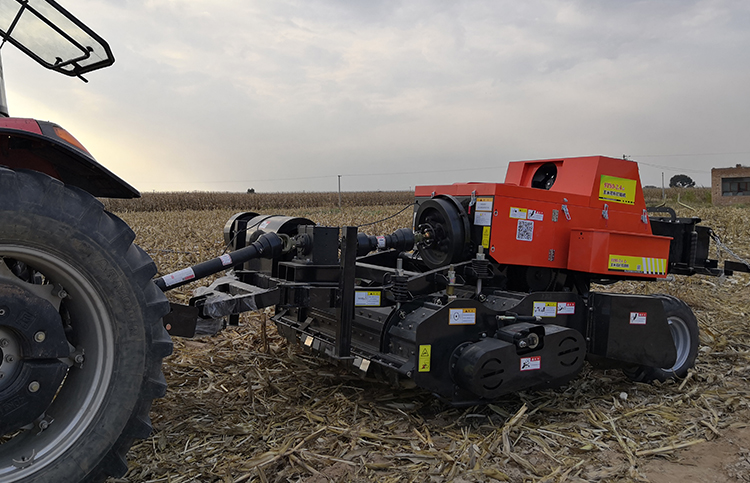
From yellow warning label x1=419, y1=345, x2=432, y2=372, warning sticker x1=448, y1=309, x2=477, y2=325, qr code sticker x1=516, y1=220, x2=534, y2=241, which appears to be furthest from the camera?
qr code sticker x1=516, y1=220, x2=534, y2=241

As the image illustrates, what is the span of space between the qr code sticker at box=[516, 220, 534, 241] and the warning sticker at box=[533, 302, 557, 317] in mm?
556

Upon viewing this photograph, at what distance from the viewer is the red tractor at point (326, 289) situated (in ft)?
8.11

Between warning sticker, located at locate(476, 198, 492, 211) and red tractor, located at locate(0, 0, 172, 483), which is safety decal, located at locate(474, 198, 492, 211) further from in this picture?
red tractor, located at locate(0, 0, 172, 483)

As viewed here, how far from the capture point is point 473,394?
14.0ft

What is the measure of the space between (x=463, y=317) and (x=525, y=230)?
1.03 metres

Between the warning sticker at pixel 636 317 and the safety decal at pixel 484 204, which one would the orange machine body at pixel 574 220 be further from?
the warning sticker at pixel 636 317

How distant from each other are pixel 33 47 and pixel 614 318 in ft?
Answer: 16.0

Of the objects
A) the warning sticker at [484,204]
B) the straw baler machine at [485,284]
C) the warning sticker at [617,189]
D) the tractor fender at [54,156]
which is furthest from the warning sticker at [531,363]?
the tractor fender at [54,156]

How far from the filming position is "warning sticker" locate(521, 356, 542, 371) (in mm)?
4246

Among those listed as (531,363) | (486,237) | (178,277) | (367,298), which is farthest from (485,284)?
(178,277)

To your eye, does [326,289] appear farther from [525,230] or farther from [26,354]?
[26,354]

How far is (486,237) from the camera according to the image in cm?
467

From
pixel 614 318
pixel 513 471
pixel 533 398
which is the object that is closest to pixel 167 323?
pixel 513 471

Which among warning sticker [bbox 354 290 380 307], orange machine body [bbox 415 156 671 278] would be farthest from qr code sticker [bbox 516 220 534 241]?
warning sticker [bbox 354 290 380 307]
